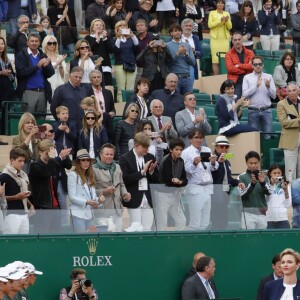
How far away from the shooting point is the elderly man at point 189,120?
79.7 ft

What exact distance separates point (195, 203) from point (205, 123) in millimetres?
3015

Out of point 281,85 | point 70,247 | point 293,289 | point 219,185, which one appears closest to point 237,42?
point 281,85

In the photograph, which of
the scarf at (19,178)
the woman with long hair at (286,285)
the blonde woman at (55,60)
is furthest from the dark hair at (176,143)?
the woman with long hair at (286,285)

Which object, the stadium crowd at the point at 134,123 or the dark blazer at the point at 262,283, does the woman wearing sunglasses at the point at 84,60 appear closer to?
the stadium crowd at the point at 134,123

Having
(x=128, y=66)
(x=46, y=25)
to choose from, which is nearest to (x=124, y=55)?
(x=128, y=66)

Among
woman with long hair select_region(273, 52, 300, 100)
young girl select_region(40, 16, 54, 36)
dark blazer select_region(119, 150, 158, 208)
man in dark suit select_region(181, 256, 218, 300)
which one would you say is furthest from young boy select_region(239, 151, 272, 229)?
young girl select_region(40, 16, 54, 36)

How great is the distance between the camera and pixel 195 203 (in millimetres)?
21875

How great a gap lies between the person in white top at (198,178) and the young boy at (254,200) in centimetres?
50

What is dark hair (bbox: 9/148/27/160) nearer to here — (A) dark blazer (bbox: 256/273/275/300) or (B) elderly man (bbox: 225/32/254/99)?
(A) dark blazer (bbox: 256/273/275/300)

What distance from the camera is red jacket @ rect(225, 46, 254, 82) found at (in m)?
28.6

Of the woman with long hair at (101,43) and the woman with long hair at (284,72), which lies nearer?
the woman with long hair at (101,43)

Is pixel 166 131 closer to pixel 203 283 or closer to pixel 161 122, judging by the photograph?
pixel 161 122

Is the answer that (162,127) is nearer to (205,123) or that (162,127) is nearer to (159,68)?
(205,123)

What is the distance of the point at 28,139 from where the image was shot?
21734 mm
